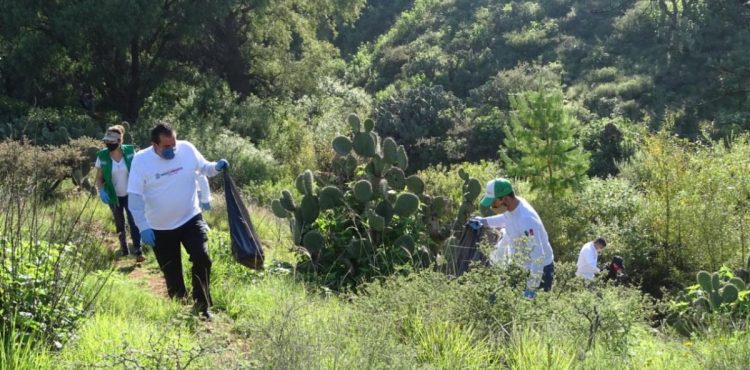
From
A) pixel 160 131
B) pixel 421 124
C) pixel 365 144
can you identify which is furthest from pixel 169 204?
pixel 421 124

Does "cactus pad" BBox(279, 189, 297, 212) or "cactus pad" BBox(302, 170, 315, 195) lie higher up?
"cactus pad" BBox(302, 170, 315, 195)

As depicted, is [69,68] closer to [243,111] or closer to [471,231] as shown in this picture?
[243,111]

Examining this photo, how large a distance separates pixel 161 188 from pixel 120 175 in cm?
266

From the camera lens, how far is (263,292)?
21.4ft

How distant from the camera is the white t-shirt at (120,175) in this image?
27.6ft

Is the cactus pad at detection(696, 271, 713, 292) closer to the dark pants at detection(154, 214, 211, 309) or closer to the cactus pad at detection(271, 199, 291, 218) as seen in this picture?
the cactus pad at detection(271, 199, 291, 218)

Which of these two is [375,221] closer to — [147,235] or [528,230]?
[528,230]

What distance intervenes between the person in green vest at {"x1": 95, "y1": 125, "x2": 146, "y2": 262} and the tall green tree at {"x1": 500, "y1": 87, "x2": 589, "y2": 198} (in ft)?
31.0

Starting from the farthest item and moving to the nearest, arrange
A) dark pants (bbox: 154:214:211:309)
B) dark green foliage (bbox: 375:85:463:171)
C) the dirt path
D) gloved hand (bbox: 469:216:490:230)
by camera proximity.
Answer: dark green foliage (bbox: 375:85:463:171)
gloved hand (bbox: 469:216:490:230)
dark pants (bbox: 154:214:211:309)
the dirt path

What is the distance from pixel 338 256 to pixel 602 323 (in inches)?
152

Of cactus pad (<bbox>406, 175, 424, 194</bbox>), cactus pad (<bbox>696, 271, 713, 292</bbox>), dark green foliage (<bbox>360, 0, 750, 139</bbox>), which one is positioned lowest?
dark green foliage (<bbox>360, 0, 750, 139</bbox>)

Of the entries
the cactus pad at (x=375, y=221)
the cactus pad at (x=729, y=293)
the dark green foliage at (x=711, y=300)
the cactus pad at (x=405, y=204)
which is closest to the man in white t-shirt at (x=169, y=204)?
the cactus pad at (x=375, y=221)

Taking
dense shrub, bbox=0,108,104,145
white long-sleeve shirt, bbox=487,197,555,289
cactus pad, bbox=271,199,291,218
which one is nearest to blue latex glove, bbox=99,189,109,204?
cactus pad, bbox=271,199,291,218

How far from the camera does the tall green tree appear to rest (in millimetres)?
15727
